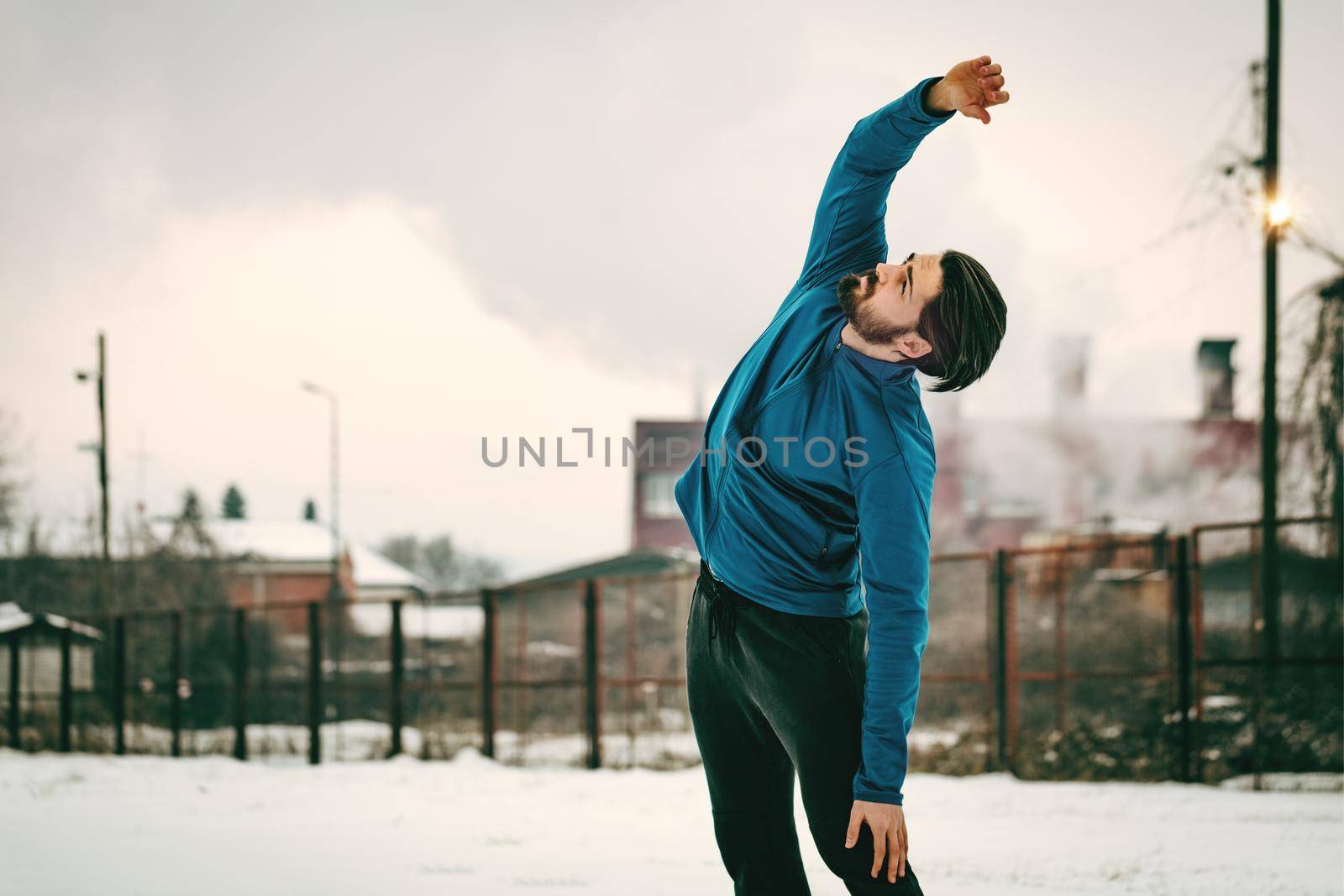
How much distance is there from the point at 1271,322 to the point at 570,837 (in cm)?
787

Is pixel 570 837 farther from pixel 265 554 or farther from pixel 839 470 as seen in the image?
pixel 265 554

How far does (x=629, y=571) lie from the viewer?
3036cm

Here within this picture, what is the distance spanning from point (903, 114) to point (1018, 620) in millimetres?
19745

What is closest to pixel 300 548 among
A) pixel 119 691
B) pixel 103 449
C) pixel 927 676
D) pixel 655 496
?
pixel 655 496

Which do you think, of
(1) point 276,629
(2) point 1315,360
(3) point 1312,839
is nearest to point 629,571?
(1) point 276,629

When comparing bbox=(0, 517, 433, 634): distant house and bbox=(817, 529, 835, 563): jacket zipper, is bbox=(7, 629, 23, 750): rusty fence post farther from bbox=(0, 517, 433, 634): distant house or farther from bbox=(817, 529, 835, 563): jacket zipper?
bbox=(817, 529, 835, 563): jacket zipper

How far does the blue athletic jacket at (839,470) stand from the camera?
7.19 ft

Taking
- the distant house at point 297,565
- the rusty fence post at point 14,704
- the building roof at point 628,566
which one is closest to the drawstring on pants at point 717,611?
the rusty fence post at point 14,704

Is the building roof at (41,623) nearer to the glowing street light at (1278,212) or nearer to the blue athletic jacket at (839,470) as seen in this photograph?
the glowing street light at (1278,212)

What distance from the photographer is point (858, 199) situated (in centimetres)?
270

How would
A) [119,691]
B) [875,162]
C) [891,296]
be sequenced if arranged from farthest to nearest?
[119,691] < [875,162] < [891,296]

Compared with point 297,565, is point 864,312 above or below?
above

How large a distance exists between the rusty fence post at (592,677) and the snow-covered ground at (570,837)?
1.02 meters

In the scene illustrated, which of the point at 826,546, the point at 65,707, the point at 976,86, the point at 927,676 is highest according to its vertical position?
the point at 976,86
